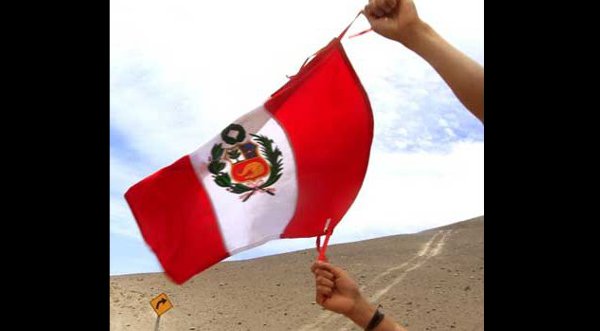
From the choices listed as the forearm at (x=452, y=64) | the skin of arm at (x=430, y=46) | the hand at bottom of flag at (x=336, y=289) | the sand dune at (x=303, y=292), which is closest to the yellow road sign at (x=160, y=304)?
the hand at bottom of flag at (x=336, y=289)

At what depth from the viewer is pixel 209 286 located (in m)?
22.1

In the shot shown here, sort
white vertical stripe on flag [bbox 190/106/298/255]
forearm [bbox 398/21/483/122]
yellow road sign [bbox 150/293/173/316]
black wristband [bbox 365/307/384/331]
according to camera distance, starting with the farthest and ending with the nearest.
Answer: yellow road sign [bbox 150/293/173/316], white vertical stripe on flag [bbox 190/106/298/255], black wristband [bbox 365/307/384/331], forearm [bbox 398/21/483/122]

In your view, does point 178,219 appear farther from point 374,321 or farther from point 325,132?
point 374,321

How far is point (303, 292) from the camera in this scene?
810 inches

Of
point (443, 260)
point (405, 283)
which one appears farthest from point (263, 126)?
point (443, 260)

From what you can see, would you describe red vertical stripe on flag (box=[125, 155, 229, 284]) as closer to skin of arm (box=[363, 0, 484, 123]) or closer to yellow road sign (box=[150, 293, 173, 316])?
skin of arm (box=[363, 0, 484, 123])

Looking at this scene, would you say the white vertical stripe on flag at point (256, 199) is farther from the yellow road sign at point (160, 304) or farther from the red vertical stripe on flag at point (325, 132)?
the yellow road sign at point (160, 304)

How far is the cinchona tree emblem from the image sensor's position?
4.04 meters

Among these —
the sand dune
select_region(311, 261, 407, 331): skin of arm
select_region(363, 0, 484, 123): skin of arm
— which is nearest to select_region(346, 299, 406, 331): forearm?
select_region(311, 261, 407, 331): skin of arm

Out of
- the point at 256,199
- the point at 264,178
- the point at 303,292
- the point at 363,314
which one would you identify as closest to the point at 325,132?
the point at 264,178

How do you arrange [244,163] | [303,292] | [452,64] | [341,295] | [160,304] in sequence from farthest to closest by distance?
[303,292] → [160,304] → [244,163] → [341,295] → [452,64]

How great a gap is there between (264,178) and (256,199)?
5.5 inches

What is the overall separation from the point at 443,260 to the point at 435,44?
21649 mm

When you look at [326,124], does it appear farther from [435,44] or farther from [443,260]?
[443,260]
